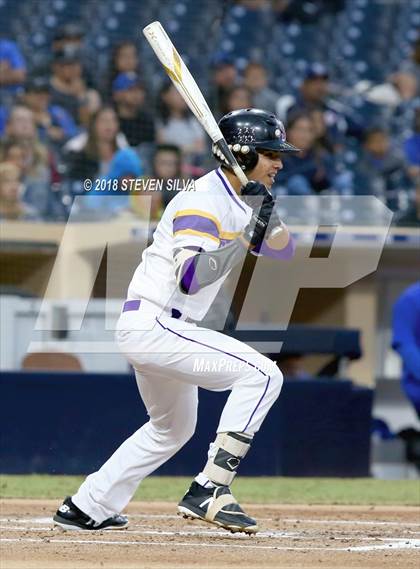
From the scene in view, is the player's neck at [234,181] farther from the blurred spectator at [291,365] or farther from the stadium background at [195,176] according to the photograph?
the blurred spectator at [291,365]

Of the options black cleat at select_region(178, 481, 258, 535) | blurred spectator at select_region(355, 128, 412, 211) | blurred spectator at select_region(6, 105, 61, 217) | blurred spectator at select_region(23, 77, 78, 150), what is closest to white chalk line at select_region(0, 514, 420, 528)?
black cleat at select_region(178, 481, 258, 535)

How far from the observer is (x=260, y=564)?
4832 mm

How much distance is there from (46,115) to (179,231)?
7.38 metres

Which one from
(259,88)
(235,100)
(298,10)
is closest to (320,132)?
(235,100)

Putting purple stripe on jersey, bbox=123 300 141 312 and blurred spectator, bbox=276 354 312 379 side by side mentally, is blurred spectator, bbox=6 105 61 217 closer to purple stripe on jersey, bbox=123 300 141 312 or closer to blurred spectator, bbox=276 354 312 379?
blurred spectator, bbox=276 354 312 379

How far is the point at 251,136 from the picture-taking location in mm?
5707

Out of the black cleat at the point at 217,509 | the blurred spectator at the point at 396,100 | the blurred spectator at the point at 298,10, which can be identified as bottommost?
the black cleat at the point at 217,509

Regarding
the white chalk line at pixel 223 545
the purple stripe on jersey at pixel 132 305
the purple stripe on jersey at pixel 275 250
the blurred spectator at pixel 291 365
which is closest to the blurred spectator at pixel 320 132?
the blurred spectator at pixel 291 365

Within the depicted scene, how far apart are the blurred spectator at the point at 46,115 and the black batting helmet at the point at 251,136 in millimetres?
6266

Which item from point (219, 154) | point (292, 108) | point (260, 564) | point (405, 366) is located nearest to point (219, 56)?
point (292, 108)

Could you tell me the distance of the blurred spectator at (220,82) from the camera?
1297 centimetres

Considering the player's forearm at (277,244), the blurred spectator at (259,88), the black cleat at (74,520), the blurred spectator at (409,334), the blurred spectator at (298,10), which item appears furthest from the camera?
the blurred spectator at (298,10)

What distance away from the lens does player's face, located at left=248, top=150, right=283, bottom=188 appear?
5738mm

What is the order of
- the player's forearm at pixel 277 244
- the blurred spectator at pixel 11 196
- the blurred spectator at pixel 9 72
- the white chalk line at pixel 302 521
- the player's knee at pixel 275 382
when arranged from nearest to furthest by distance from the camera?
the player's knee at pixel 275 382, the player's forearm at pixel 277 244, the white chalk line at pixel 302 521, the blurred spectator at pixel 11 196, the blurred spectator at pixel 9 72
